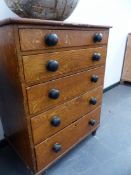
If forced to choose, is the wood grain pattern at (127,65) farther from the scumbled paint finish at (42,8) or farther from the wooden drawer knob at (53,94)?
the wooden drawer knob at (53,94)

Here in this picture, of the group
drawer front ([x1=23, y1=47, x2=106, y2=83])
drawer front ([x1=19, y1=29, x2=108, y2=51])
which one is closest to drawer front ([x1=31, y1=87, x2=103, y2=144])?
drawer front ([x1=23, y1=47, x2=106, y2=83])

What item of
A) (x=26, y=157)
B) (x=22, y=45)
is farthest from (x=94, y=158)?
(x=22, y=45)

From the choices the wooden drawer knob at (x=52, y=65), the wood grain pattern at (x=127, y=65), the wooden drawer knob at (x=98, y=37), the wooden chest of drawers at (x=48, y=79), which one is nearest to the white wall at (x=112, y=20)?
the wood grain pattern at (x=127, y=65)

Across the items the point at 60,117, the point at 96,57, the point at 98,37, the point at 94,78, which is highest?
the point at 98,37

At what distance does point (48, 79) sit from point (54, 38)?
20cm

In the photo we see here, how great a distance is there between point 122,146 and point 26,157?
0.80 metres

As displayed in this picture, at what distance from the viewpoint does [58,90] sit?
810 millimetres

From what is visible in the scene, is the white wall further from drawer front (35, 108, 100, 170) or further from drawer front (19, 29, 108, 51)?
drawer front (19, 29, 108, 51)

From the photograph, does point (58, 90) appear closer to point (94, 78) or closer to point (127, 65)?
point (94, 78)

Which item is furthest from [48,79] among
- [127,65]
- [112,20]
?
[127,65]

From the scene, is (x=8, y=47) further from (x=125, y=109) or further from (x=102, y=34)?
(x=125, y=109)

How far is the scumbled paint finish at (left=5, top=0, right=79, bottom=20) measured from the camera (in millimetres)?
686

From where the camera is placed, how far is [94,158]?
1154mm

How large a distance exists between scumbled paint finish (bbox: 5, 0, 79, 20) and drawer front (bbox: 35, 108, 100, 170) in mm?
671
